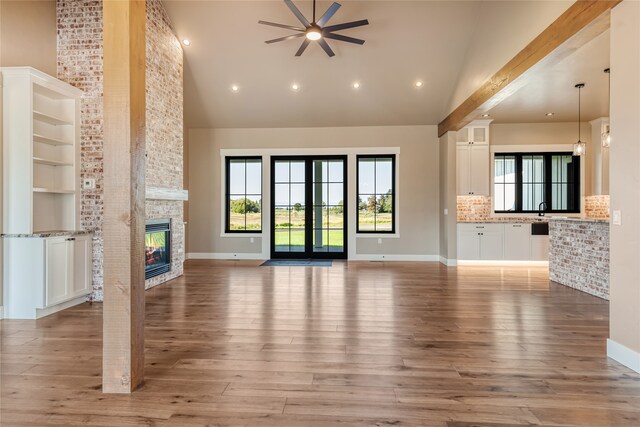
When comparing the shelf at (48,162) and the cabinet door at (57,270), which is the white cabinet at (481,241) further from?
the shelf at (48,162)

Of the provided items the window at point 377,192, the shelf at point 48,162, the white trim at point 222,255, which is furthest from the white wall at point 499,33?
the shelf at point 48,162

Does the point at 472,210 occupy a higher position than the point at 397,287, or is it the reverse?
the point at 472,210

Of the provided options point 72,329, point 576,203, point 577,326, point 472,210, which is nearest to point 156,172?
point 72,329

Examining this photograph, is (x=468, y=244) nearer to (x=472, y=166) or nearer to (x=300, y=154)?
(x=472, y=166)

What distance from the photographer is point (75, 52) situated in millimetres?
4602

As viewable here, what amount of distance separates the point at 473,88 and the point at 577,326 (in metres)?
3.92

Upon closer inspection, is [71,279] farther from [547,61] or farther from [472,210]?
[472,210]

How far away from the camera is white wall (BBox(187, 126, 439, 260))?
8008 mm

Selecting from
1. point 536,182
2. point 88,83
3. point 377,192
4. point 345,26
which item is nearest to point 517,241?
point 536,182

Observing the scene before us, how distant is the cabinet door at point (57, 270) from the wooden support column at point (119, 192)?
2.30 m

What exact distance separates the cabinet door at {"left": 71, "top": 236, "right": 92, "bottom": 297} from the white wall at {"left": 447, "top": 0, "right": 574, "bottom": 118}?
5833 mm

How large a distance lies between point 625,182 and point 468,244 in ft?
16.3

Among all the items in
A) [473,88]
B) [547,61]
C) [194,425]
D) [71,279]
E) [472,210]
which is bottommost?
[194,425]

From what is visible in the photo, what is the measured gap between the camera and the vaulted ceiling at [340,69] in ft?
18.7
